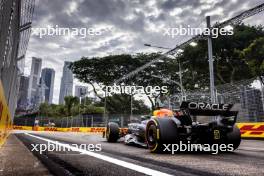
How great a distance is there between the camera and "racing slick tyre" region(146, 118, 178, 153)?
4562 millimetres

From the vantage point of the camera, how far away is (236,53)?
29.0 meters

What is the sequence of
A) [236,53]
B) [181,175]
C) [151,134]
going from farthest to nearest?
1. [236,53]
2. [151,134]
3. [181,175]

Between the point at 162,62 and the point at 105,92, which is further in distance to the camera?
the point at 105,92

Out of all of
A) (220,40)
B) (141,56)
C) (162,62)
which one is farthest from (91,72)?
(220,40)

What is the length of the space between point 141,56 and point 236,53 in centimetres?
1497

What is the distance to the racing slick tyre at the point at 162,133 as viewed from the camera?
4562mm

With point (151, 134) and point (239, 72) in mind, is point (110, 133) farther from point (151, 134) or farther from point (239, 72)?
point (239, 72)
